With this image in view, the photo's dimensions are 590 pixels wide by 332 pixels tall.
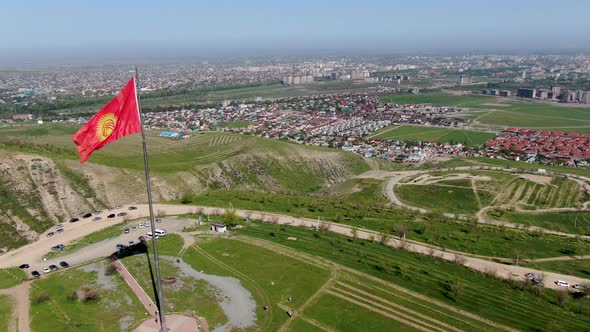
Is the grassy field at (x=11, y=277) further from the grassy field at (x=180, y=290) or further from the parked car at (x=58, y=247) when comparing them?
the grassy field at (x=180, y=290)

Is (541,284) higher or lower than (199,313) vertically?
lower

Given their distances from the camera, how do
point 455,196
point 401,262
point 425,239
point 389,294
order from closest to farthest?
point 389,294
point 401,262
point 425,239
point 455,196

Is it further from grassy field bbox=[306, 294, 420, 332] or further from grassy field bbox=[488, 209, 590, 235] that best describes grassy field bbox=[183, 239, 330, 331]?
grassy field bbox=[488, 209, 590, 235]

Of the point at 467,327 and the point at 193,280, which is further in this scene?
the point at 193,280

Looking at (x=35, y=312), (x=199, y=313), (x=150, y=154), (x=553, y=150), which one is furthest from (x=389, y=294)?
(x=553, y=150)

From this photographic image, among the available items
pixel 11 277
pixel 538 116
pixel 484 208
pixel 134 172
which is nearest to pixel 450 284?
pixel 11 277

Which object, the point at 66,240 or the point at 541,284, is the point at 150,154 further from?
the point at 541,284

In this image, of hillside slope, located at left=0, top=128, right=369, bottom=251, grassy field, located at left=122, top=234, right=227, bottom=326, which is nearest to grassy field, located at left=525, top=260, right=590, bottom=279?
grassy field, located at left=122, top=234, right=227, bottom=326
